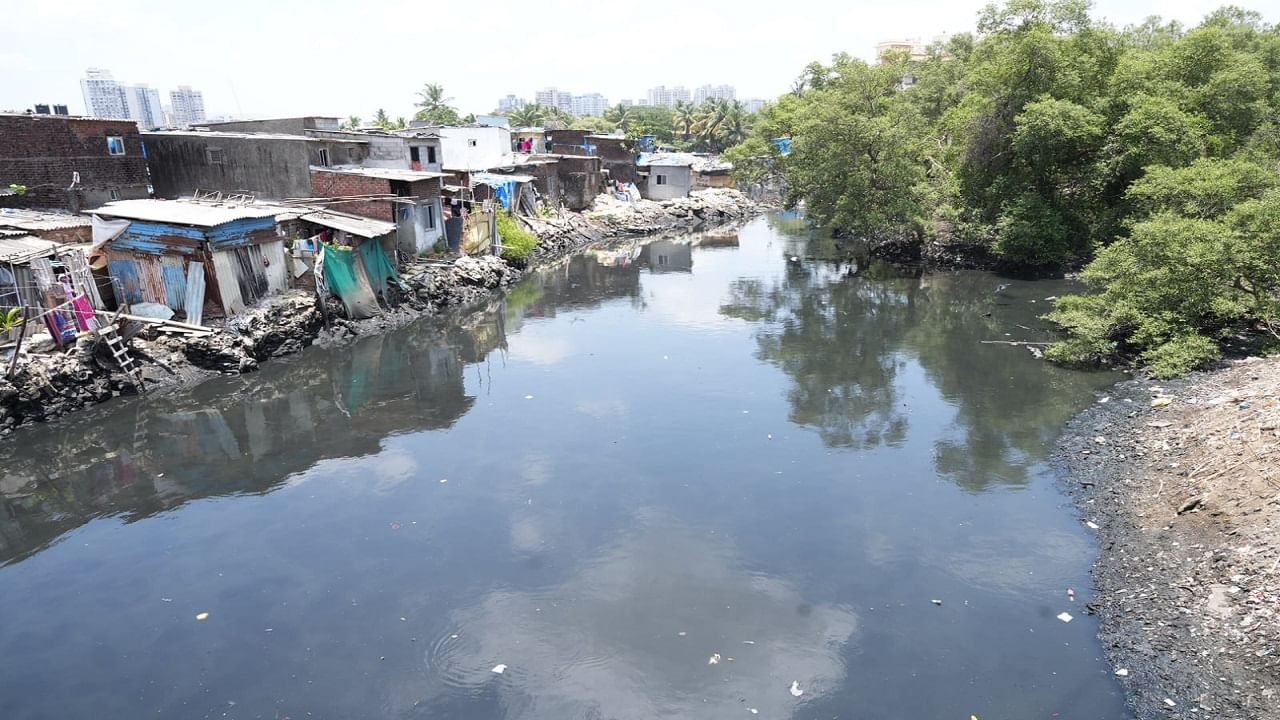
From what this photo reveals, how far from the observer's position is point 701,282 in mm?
30266

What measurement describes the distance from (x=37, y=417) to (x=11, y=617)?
22.4 feet

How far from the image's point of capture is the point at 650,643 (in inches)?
354

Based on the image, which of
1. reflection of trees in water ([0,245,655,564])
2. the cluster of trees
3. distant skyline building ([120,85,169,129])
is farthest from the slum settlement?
distant skyline building ([120,85,169,129])

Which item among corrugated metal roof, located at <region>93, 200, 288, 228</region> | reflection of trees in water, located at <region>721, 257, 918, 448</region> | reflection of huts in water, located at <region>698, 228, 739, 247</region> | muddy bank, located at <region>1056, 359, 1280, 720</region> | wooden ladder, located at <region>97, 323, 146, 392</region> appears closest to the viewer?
muddy bank, located at <region>1056, 359, 1280, 720</region>

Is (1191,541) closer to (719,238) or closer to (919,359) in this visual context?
(919,359)

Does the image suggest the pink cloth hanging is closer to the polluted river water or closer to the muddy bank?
the polluted river water

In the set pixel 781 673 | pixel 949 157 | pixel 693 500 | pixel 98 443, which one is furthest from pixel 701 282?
pixel 781 673

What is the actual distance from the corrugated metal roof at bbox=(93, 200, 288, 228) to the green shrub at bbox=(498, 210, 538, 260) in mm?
11563

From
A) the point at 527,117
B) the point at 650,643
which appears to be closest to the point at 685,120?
the point at 527,117

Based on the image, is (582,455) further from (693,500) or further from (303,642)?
(303,642)

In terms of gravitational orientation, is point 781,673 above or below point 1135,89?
below

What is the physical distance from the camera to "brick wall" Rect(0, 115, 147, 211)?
2069 centimetres

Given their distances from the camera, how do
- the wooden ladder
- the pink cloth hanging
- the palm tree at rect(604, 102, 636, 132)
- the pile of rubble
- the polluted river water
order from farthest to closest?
1. the palm tree at rect(604, 102, 636, 132)
2. the pile of rubble
3. the wooden ladder
4. the pink cloth hanging
5. the polluted river water

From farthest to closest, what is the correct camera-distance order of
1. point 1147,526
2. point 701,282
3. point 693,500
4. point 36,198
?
point 701,282
point 36,198
point 693,500
point 1147,526
